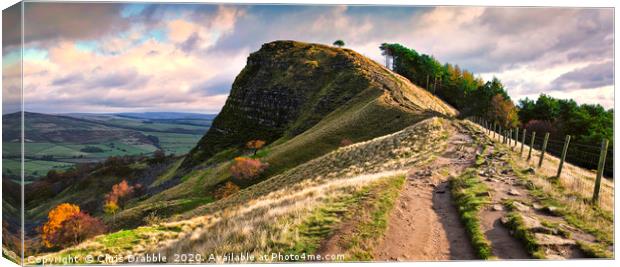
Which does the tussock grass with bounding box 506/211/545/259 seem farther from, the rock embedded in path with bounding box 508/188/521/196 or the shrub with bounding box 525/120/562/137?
the shrub with bounding box 525/120/562/137

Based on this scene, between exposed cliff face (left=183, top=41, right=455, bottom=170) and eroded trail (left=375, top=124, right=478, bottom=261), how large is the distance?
60.9 m

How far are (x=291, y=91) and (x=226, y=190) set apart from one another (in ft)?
205

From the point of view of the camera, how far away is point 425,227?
13.6 m

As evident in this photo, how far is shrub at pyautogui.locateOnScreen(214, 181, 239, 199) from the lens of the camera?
51513mm

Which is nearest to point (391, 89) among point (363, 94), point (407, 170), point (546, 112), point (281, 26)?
point (363, 94)

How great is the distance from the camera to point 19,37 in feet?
44.6

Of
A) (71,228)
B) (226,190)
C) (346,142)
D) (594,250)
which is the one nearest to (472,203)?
(594,250)

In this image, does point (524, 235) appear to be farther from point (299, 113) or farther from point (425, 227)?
point (299, 113)

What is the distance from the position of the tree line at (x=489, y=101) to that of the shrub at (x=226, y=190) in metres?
25.3

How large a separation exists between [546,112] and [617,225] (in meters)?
64.5

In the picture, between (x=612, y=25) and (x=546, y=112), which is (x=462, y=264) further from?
(x=546, y=112)

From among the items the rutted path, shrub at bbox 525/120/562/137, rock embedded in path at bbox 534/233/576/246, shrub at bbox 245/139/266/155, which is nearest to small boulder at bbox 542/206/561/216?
the rutted path

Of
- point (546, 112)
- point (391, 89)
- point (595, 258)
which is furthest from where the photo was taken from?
point (391, 89)

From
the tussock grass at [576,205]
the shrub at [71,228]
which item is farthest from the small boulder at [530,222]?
the shrub at [71,228]
